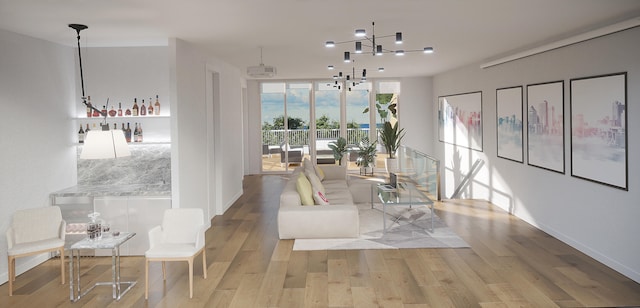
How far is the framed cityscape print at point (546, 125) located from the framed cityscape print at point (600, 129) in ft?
0.97

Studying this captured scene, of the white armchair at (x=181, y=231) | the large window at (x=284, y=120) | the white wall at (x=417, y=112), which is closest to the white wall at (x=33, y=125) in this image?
the white armchair at (x=181, y=231)

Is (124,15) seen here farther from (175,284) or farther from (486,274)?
(486,274)

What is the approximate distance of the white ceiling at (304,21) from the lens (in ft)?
13.2

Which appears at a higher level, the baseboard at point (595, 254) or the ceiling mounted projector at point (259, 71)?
the ceiling mounted projector at point (259, 71)

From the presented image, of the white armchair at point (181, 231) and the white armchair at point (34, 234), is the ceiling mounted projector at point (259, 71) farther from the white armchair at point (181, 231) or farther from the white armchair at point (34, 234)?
the white armchair at point (34, 234)

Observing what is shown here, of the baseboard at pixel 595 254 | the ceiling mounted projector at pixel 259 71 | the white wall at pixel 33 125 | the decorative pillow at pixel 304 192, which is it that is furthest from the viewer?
the ceiling mounted projector at pixel 259 71

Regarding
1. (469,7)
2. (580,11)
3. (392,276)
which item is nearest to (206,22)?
(469,7)

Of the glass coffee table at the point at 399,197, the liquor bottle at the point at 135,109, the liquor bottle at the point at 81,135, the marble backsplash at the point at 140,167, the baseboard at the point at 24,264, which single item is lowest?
the baseboard at the point at 24,264

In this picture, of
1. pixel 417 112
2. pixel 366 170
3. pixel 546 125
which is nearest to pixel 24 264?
pixel 546 125

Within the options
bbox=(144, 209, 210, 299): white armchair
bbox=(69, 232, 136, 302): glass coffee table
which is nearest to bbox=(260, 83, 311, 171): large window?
bbox=(144, 209, 210, 299): white armchair

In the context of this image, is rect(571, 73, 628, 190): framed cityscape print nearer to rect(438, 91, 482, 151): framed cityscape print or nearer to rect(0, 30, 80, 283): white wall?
rect(438, 91, 482, 151): framed cityscape print

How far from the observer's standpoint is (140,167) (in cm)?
593

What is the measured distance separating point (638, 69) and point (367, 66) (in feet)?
18.0

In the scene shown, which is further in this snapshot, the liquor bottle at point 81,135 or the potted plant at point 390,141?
the potted plant at point 390,141
